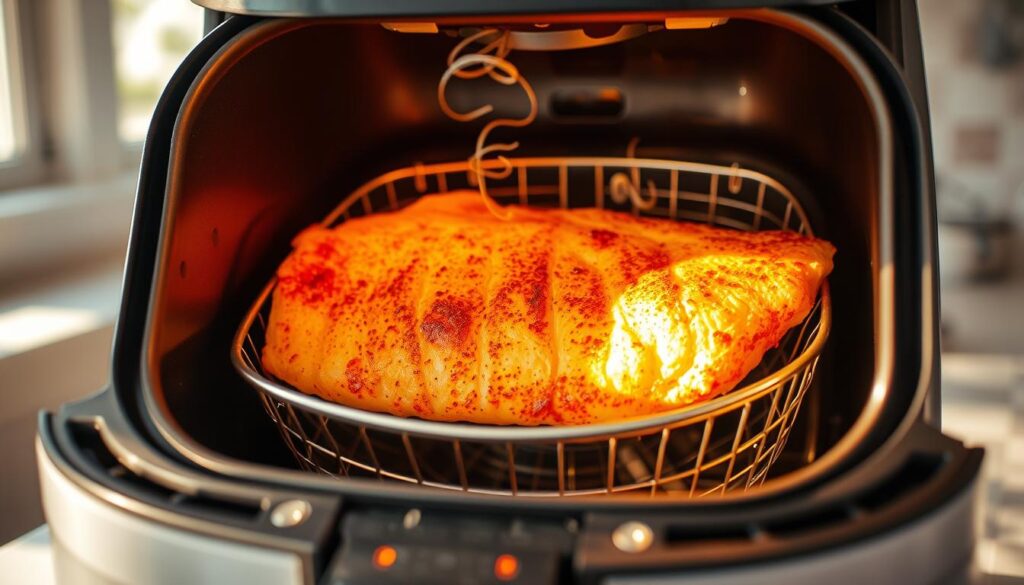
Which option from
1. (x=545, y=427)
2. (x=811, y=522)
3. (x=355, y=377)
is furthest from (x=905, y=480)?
(x=355, y=377)

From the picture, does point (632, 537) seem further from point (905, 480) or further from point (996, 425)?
point (996, 425)

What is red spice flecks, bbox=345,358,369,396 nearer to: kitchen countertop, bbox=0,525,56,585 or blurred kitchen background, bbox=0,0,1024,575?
kitchen countertop, bbox=0,525,56,585

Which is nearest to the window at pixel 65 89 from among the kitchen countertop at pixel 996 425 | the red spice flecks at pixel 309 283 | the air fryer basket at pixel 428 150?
the air fryer basket at pixel 428 150

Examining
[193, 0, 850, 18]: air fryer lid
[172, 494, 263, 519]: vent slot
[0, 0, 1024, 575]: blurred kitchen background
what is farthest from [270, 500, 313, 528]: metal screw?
[0, 0, 1024, 575]: blurred kitchen background

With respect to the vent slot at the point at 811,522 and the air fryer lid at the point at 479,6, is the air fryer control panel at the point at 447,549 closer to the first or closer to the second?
the vent slot at the point at 811,522

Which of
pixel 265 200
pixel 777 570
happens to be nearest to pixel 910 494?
pixel 777 570
